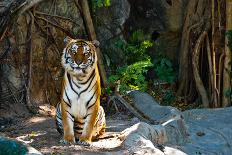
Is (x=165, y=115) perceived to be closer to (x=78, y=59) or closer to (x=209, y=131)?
(x=209, y=131)

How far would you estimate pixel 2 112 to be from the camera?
9023 mm

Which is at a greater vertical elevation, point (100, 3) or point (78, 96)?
point (100, 3)

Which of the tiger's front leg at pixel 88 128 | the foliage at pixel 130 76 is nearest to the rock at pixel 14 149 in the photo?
the tiger's front leg at pixel 88 128

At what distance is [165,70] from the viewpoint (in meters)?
11.5

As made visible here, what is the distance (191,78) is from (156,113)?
7.39ft

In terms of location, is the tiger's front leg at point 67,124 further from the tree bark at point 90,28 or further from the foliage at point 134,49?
the foliage at point 134,49

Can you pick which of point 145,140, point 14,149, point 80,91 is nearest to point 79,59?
point 80,91

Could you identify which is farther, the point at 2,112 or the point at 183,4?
the point at 183,4

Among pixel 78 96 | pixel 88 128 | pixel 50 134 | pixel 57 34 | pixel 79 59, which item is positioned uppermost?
pixel 57 34

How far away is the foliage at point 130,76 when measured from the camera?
33.2 ft

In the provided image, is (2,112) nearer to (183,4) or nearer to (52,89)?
(52,89)

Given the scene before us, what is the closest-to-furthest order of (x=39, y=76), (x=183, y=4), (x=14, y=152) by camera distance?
(x=14, y=152) < (x=39, y=76) < (x=183, y=4)

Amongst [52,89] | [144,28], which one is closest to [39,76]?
[52,89]

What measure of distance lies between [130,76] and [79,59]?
357 centimetres
